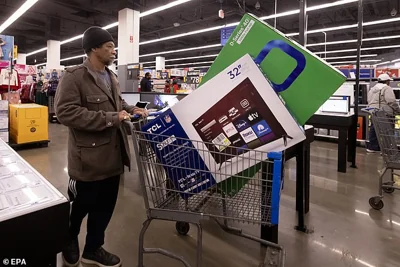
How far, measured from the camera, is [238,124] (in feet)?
5.05

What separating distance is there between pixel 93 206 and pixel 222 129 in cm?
108

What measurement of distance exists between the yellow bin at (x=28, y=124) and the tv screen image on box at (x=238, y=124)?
574 centimetres

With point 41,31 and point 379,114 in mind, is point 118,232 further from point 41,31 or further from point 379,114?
point 41,31

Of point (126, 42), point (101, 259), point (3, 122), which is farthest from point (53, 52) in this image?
point (101, 259)

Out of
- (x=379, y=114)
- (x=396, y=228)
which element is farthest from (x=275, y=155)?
(x=379, y=114)

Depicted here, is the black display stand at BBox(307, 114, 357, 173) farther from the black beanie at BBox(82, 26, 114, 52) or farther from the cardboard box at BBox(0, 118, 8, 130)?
the cardboard box at BBox(0, 118, 8, 130)

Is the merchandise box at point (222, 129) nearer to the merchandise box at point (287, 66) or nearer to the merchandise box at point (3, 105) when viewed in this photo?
the merchandise box at point (287, 66)

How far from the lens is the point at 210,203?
174 cm

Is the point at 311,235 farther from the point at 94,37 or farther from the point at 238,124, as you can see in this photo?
the point at 94,37

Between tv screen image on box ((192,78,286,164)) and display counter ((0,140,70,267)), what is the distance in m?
0.79

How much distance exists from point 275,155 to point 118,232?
1.79 metres

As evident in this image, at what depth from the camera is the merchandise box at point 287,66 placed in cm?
150

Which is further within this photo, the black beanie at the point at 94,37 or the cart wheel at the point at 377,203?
the cart wheel at the point at 377,203

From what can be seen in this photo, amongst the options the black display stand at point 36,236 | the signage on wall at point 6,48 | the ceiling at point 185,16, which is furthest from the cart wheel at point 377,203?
the ceiling at point 185,16
